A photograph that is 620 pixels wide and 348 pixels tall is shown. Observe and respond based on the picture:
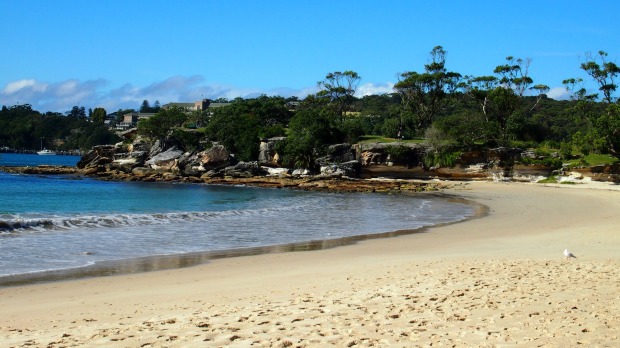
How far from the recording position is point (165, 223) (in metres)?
20.1

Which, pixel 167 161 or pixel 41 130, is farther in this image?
pixel 41 130

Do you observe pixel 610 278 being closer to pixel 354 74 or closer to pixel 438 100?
pixel 438 100

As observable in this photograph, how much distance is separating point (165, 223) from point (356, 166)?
34.1 m

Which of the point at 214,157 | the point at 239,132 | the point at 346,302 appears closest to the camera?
the point at 346,302

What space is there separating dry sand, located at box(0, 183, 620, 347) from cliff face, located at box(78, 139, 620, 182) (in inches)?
1473

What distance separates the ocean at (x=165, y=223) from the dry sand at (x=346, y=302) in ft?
8.16

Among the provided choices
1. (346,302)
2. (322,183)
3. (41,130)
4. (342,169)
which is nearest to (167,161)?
(342,169)

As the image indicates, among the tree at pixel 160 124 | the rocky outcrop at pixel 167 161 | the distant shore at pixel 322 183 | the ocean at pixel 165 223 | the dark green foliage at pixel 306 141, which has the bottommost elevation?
the ocean at pixel 165 223

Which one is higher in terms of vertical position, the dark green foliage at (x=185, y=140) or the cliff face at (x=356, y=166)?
the dark green foliage at (x=185, y=140)

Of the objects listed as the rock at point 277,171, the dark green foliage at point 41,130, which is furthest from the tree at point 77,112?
the rock at point 277,171

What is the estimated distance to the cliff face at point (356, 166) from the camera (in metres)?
49.9

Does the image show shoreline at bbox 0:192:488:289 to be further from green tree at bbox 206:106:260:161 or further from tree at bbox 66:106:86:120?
tree at bbox 66:106:86:120

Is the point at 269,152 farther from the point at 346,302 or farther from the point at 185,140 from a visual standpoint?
the point at 346,302

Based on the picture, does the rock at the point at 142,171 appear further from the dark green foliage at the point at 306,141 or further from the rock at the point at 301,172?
the rock at the point at 301,172
